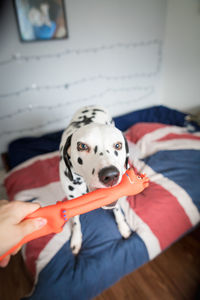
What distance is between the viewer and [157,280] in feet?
5.16

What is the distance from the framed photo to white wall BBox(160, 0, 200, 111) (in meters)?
2.02

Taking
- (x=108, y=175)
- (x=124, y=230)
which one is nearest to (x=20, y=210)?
(x=108, y=175)

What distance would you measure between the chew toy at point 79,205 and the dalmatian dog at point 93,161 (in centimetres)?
5

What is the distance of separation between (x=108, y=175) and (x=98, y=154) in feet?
0.57

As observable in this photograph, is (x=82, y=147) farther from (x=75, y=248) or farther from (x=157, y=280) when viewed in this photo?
(x=157, y=280)

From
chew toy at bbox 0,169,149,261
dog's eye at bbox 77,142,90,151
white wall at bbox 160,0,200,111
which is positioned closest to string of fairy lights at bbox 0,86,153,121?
white wall at bbox 160,0,200,111

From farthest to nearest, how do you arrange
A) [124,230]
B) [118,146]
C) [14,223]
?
1. [124,230]
2. [118,146]
3. [14,223]

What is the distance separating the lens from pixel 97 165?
981mm

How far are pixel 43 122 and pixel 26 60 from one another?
94cm

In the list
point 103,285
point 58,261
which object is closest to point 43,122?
point 58,261

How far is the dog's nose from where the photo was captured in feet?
3.03

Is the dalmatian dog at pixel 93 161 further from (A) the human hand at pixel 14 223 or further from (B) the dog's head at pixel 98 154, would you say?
(A) the human hand at pixel 14 223

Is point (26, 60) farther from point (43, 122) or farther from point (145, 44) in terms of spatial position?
point (145, 44)

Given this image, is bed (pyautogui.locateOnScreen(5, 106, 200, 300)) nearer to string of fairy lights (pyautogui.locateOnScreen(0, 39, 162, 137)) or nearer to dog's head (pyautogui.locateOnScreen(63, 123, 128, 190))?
dog's head (pyautogui.locateOnScreen(63, 123, 128, 190))
